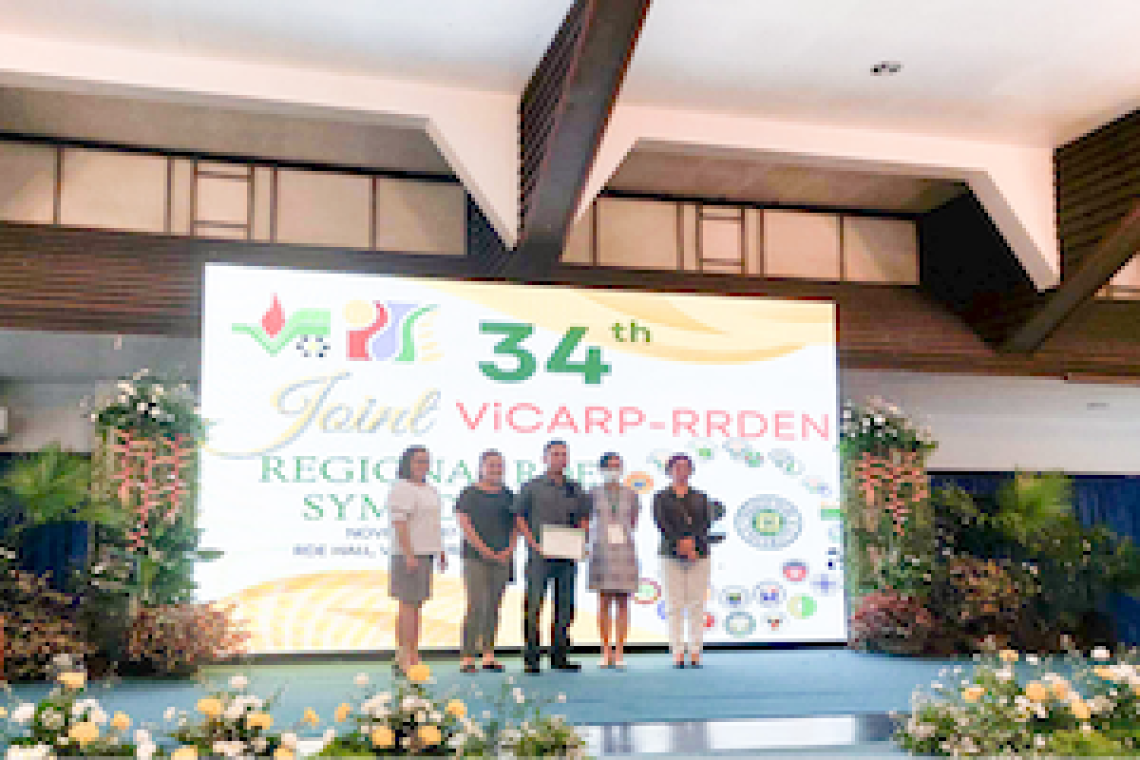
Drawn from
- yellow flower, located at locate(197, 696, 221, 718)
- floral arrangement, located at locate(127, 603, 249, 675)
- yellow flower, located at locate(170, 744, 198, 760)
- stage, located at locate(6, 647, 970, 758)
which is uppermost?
yellow flower, located at locate(197, 696, 221, 718)

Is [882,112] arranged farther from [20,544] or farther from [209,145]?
[20,544]

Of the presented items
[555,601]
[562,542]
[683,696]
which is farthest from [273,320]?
[683,696]

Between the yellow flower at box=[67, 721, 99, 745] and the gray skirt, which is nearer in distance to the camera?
the yellow flower at box=[67, 721, 99, 745]

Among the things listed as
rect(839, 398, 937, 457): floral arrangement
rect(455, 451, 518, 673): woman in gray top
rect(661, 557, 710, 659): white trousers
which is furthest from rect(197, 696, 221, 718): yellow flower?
rect(839, 398, 937, 457): floral arrangement

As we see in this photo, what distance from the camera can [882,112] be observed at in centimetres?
830

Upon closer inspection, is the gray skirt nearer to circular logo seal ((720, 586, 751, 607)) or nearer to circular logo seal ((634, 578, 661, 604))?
circular logo seal ((634, 578, 661, 604))

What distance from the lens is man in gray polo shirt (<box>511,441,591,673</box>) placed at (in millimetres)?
6613

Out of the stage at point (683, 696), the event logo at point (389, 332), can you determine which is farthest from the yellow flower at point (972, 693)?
the event logo at point (389, 332)

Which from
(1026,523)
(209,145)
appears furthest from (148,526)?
(1026,523)

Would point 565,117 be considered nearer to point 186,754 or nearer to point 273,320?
point 273,320

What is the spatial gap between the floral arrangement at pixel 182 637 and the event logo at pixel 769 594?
3596mm

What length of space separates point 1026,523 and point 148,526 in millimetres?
7095

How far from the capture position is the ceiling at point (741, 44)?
6648 millimetres

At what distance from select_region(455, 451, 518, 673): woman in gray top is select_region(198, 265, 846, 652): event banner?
1.06ft
